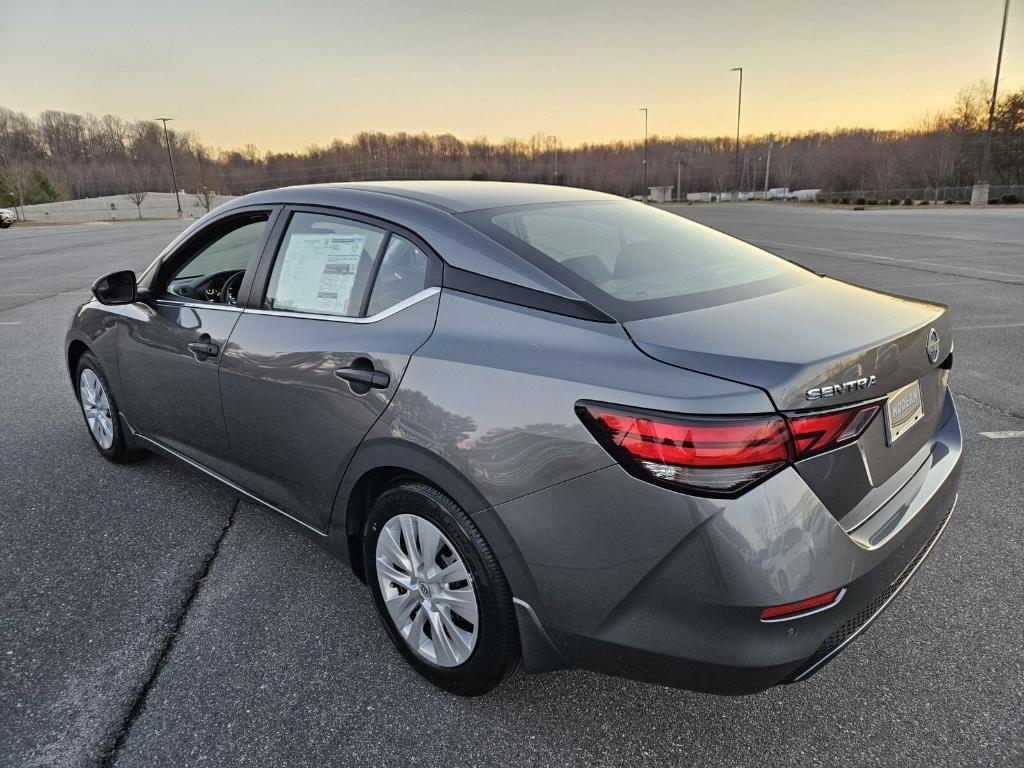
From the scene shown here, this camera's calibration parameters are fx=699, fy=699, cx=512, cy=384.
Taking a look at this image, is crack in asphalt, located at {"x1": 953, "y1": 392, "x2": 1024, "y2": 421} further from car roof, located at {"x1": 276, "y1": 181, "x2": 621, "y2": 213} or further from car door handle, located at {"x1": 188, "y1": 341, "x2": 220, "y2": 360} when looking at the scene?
car door handle, located at {"x1": 188, "y1": 341, "x2": 220, "y2": 360}

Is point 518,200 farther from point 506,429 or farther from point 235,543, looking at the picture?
point 235,543

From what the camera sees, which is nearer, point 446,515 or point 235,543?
point 446,515

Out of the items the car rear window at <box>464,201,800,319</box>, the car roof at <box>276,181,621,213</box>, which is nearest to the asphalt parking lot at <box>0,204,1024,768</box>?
the car rear window at <box>464,201,800,319</box>

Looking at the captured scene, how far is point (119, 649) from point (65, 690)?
0.75 feet

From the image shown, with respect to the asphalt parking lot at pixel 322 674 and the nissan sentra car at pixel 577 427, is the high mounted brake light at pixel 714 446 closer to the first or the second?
the nissan sentra car at pixel 577 427

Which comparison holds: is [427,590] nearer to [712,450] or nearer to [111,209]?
[712,450]

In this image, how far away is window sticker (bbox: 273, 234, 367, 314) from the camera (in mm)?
2562

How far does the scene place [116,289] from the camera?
3502 mm

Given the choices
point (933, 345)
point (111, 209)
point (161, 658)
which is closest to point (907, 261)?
point (933, 345)

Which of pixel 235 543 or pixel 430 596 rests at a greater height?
pixel 430 596

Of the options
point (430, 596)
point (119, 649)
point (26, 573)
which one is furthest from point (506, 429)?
point (26, 573)

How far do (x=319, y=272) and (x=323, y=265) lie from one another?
3 centimetres

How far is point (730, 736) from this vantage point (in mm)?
2094

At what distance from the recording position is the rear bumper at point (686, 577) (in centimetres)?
162
